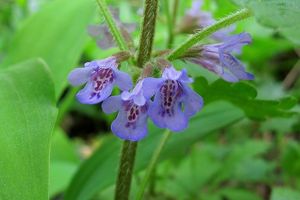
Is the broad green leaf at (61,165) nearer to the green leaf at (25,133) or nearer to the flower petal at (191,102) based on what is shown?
the green leaf at (25,133)

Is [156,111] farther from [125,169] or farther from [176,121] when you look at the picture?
[125,169]

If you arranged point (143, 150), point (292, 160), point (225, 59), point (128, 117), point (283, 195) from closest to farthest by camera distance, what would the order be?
point (128, 117)
point (225, 59)
point (283, 195)
point (143, 150)
point (292, 160)

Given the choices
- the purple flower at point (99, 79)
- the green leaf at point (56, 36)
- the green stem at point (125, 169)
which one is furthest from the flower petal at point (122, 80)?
the green leaf at point (56, 36)

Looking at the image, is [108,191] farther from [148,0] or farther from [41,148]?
[148,0]

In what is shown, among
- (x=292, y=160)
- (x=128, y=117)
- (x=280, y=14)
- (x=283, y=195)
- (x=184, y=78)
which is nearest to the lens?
(x=280, y=14)

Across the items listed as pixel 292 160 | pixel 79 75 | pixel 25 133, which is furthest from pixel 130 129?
pixel 292 160

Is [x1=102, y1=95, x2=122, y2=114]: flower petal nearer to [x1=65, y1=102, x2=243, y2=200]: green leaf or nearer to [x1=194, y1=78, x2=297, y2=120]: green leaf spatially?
[x1=194, y1=78, x2=297, y2=120]: green leaf

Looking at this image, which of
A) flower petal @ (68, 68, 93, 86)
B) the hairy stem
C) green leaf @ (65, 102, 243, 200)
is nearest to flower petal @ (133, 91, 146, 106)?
flower petal @ (68, 68, 93, 86)
